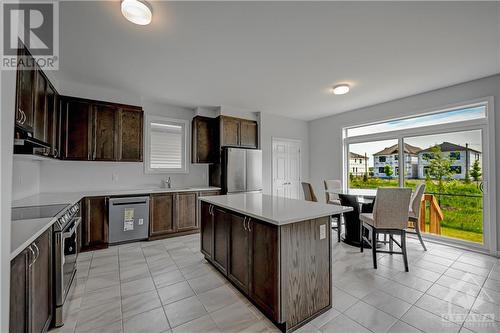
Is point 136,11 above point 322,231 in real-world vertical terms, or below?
above

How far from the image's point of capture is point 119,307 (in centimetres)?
203

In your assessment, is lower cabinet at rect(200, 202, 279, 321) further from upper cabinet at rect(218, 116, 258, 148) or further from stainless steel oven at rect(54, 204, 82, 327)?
upper cabinet at rect(218, 116, 258, 148)

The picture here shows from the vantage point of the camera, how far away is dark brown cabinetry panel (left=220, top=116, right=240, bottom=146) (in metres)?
4.76

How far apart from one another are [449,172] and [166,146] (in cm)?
556

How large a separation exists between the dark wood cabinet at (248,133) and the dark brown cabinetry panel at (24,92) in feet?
11.6

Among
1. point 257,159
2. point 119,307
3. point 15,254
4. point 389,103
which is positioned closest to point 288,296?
point 119,307

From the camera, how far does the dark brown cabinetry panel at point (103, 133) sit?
3617 millimetres

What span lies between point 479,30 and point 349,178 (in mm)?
3660

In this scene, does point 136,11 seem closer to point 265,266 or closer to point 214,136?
point 265,266

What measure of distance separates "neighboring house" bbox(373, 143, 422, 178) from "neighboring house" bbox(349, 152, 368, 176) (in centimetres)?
25

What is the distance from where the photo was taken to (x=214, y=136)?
16.2ft

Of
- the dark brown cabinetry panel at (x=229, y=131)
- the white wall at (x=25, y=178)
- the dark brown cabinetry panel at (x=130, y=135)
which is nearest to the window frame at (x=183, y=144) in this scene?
the dark brown cabinetry panel at (x=130, y=135)

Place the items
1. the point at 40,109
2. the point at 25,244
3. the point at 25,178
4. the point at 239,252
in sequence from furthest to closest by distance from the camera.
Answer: the point at 25,178 → the point at 40,109 → the point at 239,252 → the point at 25,244

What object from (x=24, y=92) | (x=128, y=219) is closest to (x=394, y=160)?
→ (x=128, y=219)
